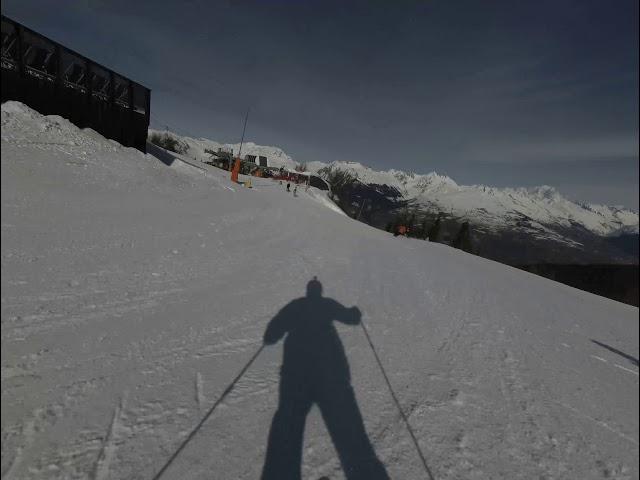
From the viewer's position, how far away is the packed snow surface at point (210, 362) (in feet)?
7.46

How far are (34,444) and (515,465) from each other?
438cm

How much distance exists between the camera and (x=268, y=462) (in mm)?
2781

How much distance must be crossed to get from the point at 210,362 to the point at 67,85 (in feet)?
36.3

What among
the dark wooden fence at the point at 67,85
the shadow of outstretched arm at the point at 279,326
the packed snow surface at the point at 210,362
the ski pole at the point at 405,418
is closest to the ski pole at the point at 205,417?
the packed snow surface at the point at 210,362

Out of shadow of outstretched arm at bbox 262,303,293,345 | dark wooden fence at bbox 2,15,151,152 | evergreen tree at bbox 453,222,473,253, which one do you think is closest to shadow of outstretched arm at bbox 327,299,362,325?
shadow of outstretched arm at bbox 262,303,293,345

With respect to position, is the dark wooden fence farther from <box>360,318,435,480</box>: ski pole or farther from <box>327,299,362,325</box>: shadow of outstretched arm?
<box>360,318,435,480</box>: ski pole

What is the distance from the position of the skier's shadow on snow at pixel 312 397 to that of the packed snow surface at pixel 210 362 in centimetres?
3

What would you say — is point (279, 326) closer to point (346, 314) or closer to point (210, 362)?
point (210, 362)

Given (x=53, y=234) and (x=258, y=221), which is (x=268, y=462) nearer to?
(x=53, y=234)

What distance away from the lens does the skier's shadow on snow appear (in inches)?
114

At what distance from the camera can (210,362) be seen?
3723 mm

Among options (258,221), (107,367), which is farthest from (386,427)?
(258,221)

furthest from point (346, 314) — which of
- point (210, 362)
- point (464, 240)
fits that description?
point (464, 240)

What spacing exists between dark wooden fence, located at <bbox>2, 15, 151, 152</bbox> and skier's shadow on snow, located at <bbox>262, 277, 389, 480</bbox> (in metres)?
7.10
